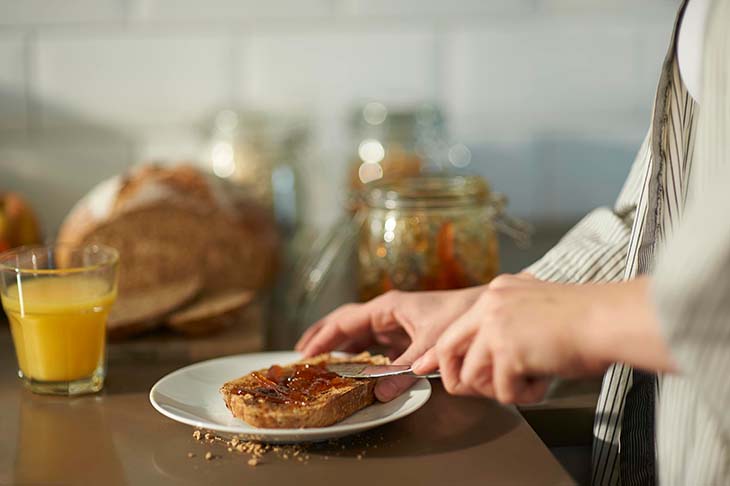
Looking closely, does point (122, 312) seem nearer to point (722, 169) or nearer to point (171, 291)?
point (171, 291)

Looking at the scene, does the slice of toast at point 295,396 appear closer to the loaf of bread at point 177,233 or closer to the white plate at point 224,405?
the white plate at point 224,405

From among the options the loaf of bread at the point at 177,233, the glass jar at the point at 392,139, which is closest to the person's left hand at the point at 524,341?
the loaf of bread at the point at 177,233

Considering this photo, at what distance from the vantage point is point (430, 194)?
1.21m

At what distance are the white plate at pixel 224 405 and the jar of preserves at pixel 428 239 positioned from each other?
0.20m

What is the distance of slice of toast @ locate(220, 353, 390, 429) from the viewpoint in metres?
0.84

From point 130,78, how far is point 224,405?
986mm

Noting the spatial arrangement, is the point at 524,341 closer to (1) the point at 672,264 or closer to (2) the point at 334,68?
(1) the point at 672,264

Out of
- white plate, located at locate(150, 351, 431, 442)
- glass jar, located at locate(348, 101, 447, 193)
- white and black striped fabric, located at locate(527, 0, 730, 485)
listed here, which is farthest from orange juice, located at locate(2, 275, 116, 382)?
glass jar, located at locate(348, 101, 447, 193)

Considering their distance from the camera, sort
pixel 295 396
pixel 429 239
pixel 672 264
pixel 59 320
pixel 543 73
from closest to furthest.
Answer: pixel 672 264 → pixel 295 396 → pixel 59 320 → pixel 429 239 → pixel 543 73

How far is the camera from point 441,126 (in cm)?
172

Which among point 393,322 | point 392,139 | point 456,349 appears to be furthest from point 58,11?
point 456,349

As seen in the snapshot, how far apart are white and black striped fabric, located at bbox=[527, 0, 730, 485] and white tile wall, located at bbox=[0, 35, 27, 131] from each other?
42.1 inches

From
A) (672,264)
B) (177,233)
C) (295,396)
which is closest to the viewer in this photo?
(672,264)

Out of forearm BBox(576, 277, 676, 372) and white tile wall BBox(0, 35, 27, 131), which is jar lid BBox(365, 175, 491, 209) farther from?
white tile wall BBox(0, 35, 27, 131)
